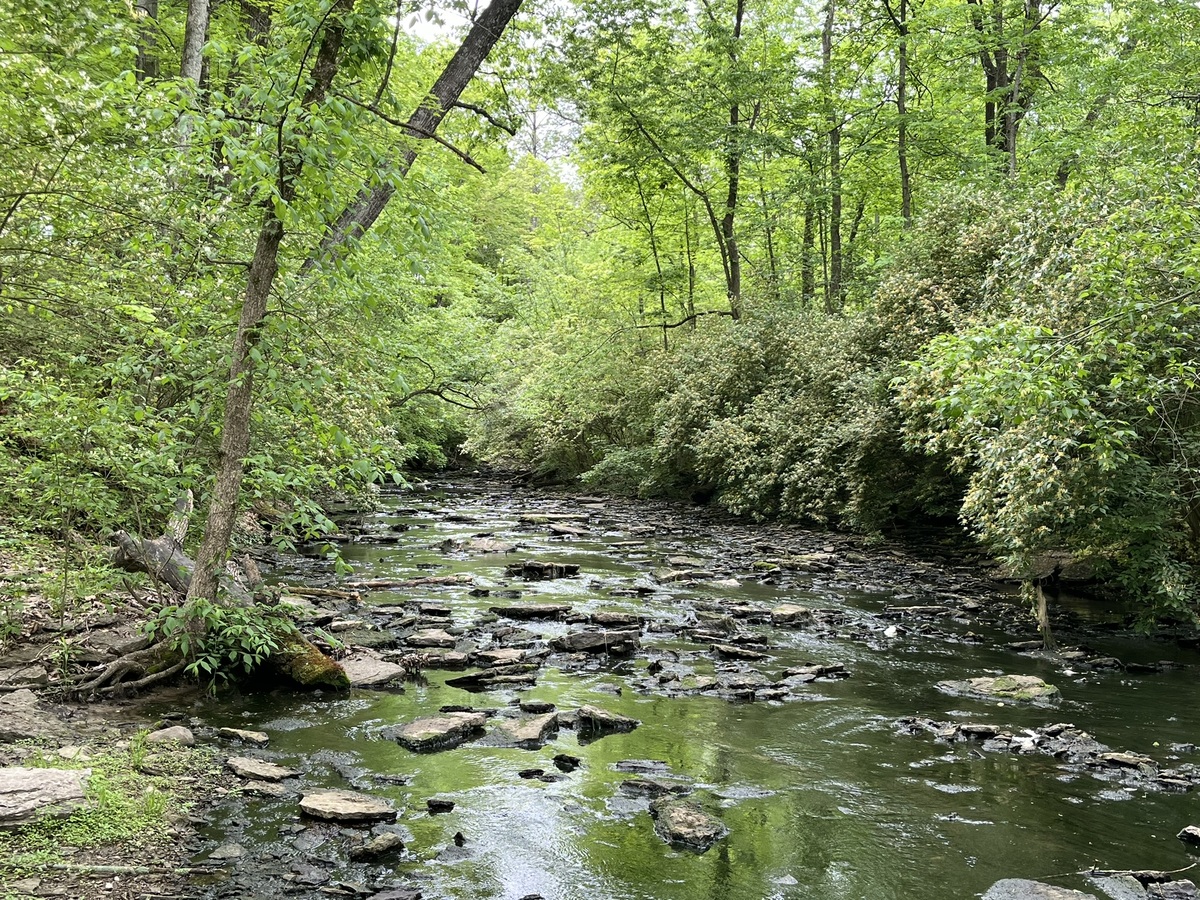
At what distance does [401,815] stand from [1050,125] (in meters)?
24.2

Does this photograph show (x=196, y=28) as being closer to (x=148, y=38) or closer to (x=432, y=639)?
(x=148, y=38)

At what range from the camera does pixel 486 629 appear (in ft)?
33.0

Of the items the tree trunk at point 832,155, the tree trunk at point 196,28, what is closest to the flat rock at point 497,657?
the tree trunk at point 196,28

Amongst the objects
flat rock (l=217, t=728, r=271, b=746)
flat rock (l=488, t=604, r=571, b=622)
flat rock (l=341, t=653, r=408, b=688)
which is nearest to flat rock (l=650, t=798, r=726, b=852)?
flat rock (l=217, t=728, r=271, b=746)

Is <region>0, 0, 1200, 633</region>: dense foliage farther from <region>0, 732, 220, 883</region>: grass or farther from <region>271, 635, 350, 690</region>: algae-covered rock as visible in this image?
<region>0, 732, 220, 883</region>: grass

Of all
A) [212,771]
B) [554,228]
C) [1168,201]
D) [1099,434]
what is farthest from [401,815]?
[554,228]

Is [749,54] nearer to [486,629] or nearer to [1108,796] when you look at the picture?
[486,629]

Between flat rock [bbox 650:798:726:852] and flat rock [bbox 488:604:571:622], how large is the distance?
5500mm

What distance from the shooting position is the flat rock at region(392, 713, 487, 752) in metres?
6.37

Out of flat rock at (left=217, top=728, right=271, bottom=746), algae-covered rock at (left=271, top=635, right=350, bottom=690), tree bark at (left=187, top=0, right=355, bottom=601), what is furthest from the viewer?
algae-covered rock at (left=271, top=635, right=350, bottom=690)

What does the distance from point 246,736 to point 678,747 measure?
3.32 metres

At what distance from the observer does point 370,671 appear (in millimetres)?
7992

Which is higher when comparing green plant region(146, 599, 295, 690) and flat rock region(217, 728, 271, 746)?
green plant region(146, 599, 295, 690)

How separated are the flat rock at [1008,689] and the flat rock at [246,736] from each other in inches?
249
